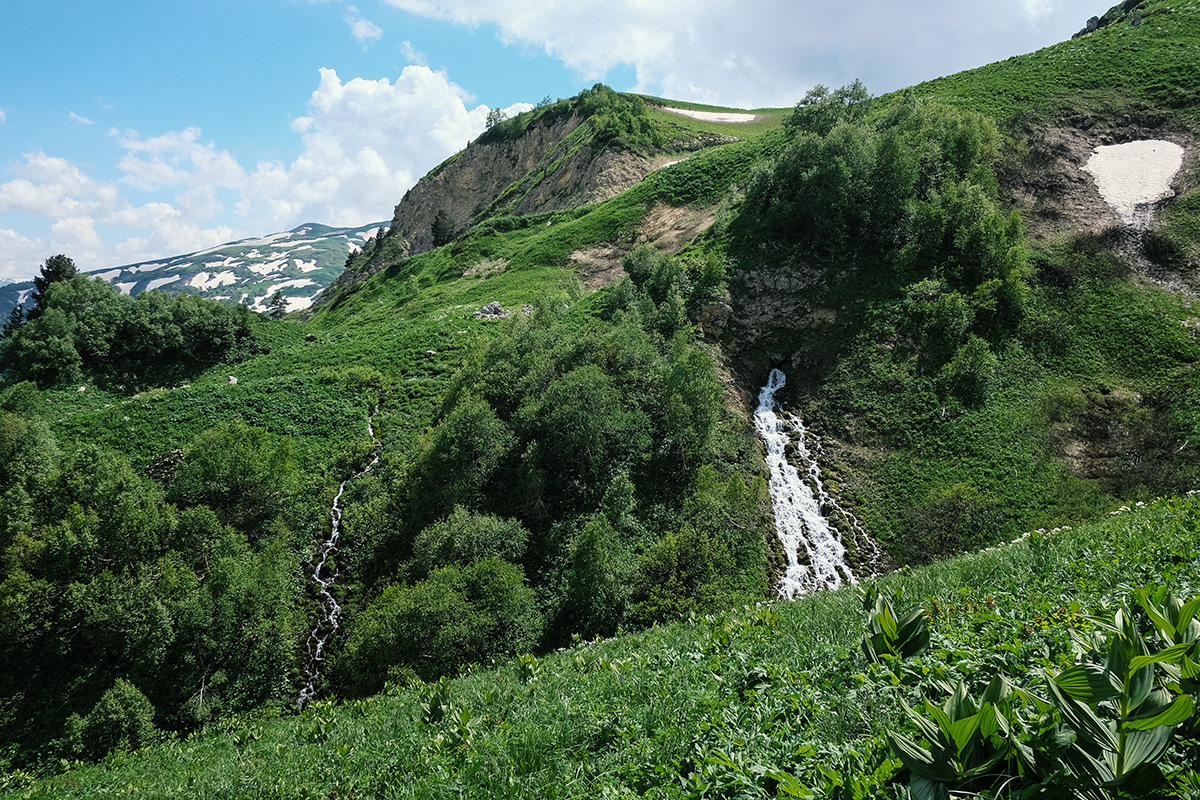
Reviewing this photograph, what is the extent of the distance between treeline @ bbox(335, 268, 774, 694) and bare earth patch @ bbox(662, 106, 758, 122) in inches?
2894

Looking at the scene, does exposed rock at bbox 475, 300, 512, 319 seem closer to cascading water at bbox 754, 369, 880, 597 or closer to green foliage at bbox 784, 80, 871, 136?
cascading water at bbox 754, 369, 880, 597

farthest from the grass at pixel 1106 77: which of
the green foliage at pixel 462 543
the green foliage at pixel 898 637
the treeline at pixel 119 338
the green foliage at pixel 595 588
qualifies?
the treeline at pixel 119 338

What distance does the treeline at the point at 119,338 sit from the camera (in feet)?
133

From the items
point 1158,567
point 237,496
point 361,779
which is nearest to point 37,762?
point 237,496

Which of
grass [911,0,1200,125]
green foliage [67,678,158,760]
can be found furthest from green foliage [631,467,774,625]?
grass [911,0,1200,125]

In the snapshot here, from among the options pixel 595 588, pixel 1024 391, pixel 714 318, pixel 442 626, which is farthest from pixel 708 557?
pixel 1024 391

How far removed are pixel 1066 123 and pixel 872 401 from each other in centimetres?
3755

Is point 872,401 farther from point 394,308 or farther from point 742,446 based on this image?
point 394,308

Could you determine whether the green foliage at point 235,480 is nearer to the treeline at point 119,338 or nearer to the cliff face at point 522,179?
the treeline at point 119,338

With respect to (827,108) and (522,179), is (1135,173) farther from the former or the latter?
(522,179)

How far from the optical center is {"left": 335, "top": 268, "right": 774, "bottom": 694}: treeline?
22359mm

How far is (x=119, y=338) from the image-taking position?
4428 cm

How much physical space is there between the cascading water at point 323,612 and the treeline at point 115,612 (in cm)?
85

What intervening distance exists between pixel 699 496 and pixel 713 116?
305 ft
